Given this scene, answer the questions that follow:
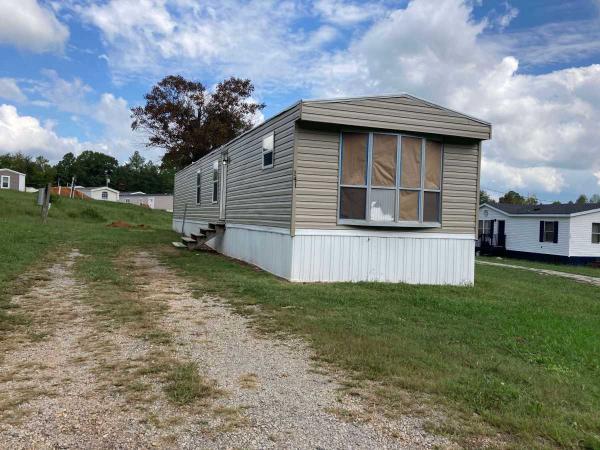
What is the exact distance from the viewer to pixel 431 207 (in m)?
9.96

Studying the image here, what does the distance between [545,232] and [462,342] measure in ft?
78.0

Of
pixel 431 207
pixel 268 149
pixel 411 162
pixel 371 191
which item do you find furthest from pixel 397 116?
pixel 268 149

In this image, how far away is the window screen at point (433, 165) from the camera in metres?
9.81

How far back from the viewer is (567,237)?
24.8m

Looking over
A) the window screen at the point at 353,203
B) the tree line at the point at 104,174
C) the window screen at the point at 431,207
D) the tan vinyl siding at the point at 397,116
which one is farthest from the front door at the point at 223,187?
the tree line at the point at 104,174

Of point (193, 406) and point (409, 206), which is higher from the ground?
point (409, 206)

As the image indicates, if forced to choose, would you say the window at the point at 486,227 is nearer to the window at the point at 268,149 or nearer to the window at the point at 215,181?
the window at the point at 215,181

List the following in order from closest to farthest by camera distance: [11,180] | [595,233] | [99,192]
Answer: [595,233] < [11,180] < [99,192]

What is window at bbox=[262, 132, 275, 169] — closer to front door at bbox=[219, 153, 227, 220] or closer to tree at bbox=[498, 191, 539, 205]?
front door at bbox=[219, 153, 227, 220]

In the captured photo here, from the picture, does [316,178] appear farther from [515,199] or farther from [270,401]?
[515,199]

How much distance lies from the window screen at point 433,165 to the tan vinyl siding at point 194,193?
7.00 m

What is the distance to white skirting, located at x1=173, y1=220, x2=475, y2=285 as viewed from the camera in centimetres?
926

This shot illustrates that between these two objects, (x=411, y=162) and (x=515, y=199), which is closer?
(x=411, y=162)

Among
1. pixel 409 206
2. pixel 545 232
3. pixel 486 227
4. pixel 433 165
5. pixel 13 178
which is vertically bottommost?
pixel 545 232
